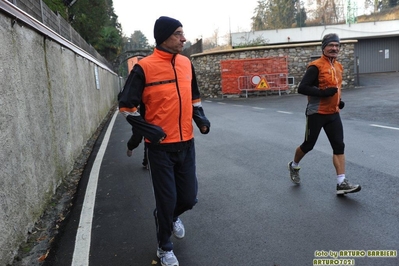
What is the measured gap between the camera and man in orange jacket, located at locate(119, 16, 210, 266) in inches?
115

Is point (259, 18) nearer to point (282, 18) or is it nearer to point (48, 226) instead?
point (282, 18)

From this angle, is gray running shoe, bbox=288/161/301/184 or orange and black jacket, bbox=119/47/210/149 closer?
orange and black jacket, bbox=119/47/210/149

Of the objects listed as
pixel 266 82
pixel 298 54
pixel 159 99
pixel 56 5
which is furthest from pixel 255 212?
pixel 298 54

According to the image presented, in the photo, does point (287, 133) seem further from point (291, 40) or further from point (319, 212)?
point (291, 40)

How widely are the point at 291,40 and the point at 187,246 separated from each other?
3126 cm

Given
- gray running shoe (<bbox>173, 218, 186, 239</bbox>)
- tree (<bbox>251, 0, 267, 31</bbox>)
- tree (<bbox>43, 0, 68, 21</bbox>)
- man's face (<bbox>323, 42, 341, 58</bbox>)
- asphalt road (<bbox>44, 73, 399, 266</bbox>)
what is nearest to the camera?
asphalt road (<bbox>44, 73, 399, 266</bbox>)

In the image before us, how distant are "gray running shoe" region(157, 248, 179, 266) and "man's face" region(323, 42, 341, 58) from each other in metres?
2.97

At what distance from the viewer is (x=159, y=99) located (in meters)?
2.96

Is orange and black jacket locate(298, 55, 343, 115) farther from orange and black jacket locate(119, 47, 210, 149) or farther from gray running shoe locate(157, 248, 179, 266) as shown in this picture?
gray running shoe locate(157, 248, 179, 266)

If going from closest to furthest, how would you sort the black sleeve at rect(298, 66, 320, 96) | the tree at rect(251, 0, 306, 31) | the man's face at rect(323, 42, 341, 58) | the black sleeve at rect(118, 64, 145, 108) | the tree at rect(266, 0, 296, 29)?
1. the black sleeve at rect(118, 64, 145, 108)
2. the man's face at rect(323, 42, 341, 58)
3. the black sleeve at rect(298, 66, 320, 96)
4. the tree at rect(266, 0, 296, 29)
5. the tree at rect(251, 0, 306, 31)

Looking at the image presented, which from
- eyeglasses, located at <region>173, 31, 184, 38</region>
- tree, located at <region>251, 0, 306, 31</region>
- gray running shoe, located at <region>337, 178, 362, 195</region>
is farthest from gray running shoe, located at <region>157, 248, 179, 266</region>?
tree, located at <region>251, 0, 306, 31</region>

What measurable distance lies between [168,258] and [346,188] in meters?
2.39

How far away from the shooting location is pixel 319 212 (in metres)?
4.00

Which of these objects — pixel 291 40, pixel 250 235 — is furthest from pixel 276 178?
pixel 291 40
